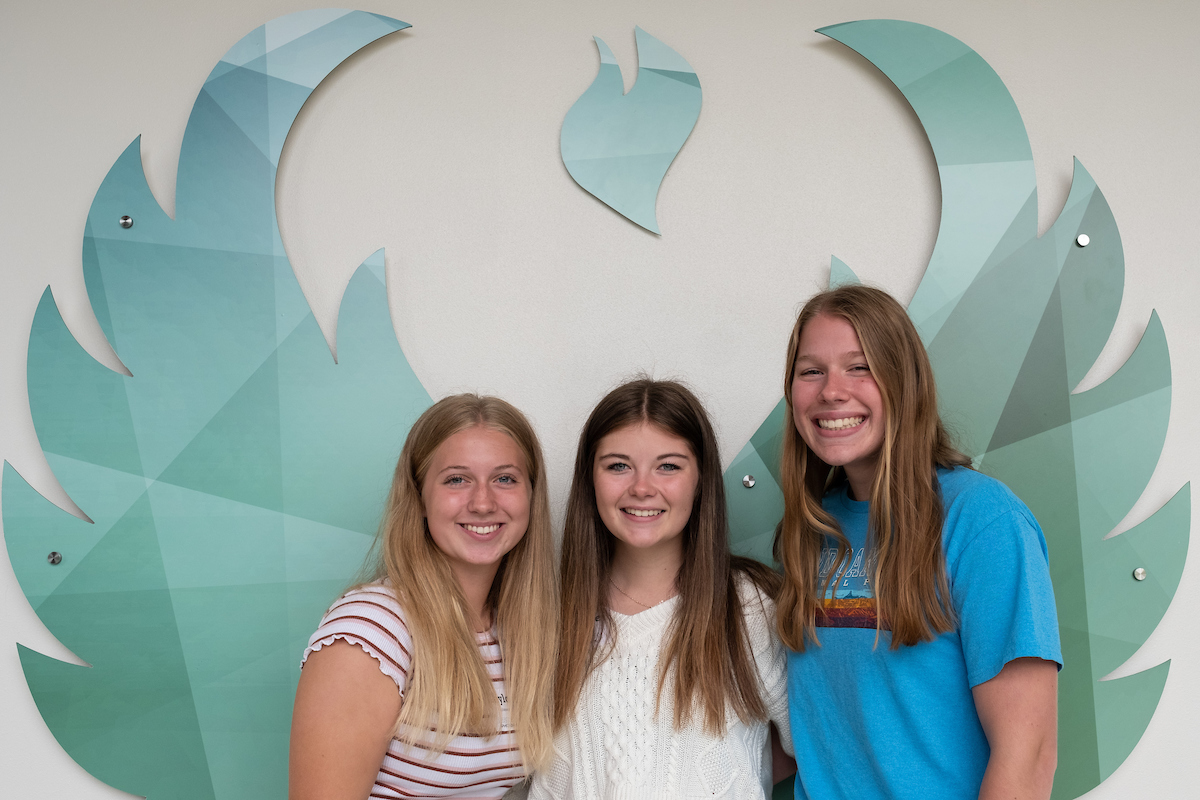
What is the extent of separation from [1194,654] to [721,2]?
2.10 m

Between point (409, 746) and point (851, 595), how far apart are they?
37.1 inches

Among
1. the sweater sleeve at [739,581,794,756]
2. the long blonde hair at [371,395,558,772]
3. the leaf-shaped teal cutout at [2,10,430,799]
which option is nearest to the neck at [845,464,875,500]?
the sweater sleeve at [739,581,794,756]

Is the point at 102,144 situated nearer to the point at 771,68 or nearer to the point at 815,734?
the point at 771,68

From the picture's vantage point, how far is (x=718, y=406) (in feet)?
6.98

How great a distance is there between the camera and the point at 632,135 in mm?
2131

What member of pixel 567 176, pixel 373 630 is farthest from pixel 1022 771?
pixel 567 176

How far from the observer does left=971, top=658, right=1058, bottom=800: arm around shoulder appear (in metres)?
1.30

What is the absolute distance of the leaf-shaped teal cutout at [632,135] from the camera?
2.13m

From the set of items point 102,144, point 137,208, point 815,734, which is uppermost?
point 102,144

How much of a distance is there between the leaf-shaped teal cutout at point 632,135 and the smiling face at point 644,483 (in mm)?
653

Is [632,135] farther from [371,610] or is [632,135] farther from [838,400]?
[371,610]

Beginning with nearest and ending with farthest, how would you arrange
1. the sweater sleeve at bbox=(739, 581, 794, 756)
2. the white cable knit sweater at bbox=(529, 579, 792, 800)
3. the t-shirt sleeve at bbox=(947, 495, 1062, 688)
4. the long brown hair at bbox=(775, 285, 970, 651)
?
the t-shirt sleeve at bbox=(947, 495, 1062, 688)
the long brown hair at bbox=(775, 285, 970, 651)
the white cable knit sweater at bbox=(529, 579, 792, 800)
the sweater sleeve at bbox=(739, 581, 794, 756)

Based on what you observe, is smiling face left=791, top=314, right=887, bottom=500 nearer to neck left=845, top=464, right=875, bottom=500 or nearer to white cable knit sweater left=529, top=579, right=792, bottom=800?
neck left=845, top=464, right=875, bottom=500

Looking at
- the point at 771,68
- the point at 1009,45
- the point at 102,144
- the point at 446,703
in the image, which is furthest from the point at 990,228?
the point at 102,144
